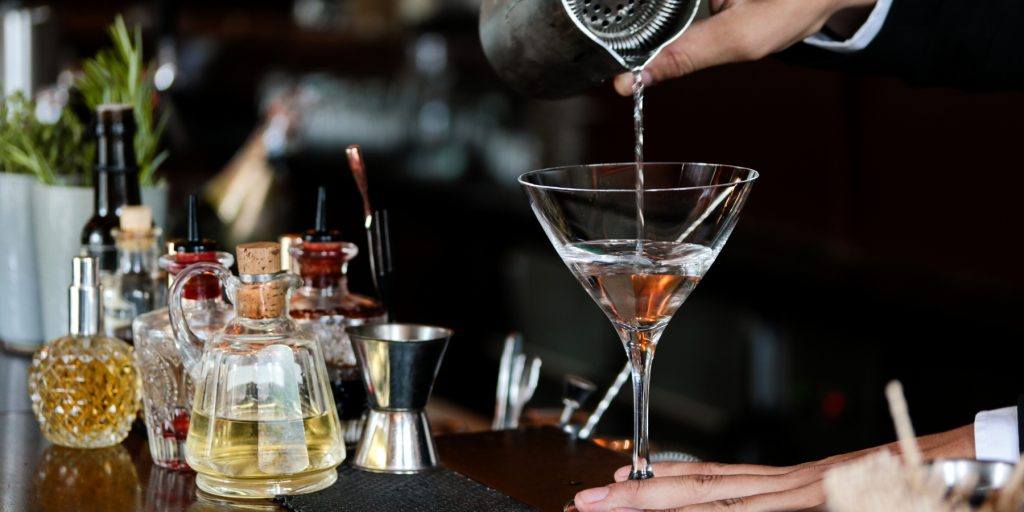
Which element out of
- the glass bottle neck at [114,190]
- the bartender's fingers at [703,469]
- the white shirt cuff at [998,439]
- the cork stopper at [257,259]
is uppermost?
the glass bottle neck at [114,190]

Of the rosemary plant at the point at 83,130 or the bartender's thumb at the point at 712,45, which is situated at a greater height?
the bartender's thumb at the point at 712,45

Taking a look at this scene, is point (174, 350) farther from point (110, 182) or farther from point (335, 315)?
point (110, 182)

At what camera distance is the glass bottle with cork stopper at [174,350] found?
119 centimetres

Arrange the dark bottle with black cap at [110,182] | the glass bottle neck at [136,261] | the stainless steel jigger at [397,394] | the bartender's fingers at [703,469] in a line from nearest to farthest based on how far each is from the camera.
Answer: the bartender's fingers at [703,469] → the stainless steel jigger at [397,394] → the glass bottle neck at [136,261] → the dark bottle with black cap at [110,182]

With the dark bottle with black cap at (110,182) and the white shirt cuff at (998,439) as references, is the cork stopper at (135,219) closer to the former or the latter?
the dark bottle with black cap at (110,182)

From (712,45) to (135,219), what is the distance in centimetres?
69

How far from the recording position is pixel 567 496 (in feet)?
3.60

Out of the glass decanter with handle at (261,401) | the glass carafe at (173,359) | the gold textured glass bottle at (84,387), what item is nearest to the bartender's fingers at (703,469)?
the glass decanter with handle at (261,401)

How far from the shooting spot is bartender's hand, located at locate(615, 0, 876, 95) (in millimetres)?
1369

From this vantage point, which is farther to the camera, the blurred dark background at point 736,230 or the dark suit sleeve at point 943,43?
the blurred dark background at point 736,230

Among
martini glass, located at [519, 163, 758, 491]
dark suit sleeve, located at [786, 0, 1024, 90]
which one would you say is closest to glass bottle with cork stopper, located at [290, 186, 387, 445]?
martini glass, located at [519, 163, 758, 491]

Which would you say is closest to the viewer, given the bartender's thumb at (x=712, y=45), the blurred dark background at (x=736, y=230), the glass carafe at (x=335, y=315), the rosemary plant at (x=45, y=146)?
the glass carafe at (x=335, y=315)

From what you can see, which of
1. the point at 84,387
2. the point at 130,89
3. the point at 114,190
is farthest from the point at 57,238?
the point at 84,387

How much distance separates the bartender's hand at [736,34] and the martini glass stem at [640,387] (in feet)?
1.21
